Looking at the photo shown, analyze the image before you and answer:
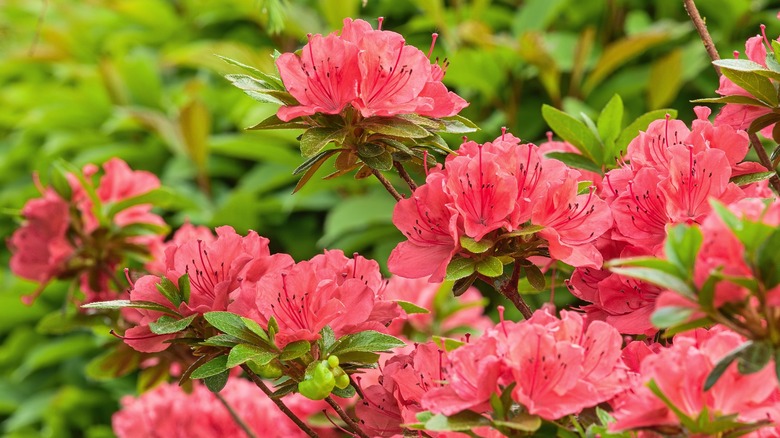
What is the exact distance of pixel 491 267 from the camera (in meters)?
0.79

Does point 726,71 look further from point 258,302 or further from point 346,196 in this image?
point 346,196

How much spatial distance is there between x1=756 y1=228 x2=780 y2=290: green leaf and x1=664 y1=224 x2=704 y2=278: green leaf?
0.12 feet

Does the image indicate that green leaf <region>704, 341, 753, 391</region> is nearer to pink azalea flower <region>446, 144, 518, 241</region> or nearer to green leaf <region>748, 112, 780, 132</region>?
pink azalea flower <region>446, 144, 518, 241</region>

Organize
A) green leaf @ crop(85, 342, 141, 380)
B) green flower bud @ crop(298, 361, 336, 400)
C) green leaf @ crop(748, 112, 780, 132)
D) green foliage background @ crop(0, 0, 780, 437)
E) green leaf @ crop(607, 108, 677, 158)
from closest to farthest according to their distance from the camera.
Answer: green flower bud @ crop(298, 361, 336, 400)
green leaf @ crop(748, 112, 780, 132)
green leaf @ crop(607, 108, 677, 158)
green leaf @ crop(85, 342, 141, 380)
green foliage background @ crop(0, 0, 780, 437)

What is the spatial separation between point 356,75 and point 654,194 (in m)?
0.27

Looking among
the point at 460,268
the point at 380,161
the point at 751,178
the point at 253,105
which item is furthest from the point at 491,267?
the point at 253,105

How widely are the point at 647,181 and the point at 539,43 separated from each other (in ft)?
4.20

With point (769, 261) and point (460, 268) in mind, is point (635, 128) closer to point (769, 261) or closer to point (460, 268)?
point (460, 268)

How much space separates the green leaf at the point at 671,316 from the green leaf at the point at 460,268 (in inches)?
8.3

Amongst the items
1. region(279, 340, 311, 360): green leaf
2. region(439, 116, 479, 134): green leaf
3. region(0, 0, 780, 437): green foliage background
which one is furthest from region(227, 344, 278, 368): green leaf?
region(0, 0, 780, 437): green foliage background

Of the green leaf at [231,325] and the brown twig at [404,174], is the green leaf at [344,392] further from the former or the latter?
the brown twig at [404,174]

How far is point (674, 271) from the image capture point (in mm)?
607

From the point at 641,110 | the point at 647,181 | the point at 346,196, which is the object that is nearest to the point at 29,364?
the point at 346,196

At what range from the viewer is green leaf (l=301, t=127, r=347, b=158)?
2.68ft
